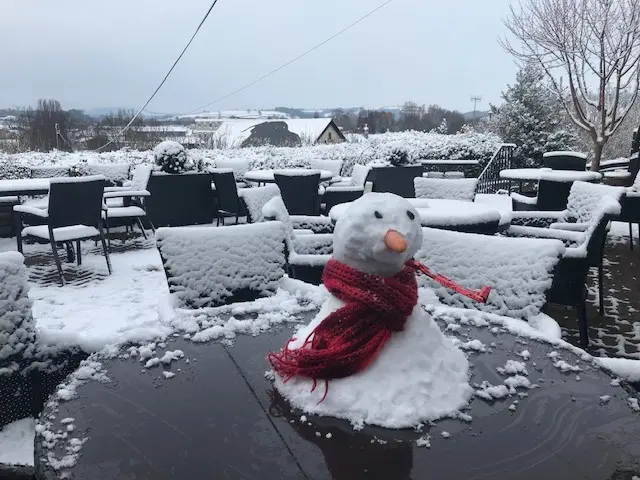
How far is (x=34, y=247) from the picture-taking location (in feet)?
19.3

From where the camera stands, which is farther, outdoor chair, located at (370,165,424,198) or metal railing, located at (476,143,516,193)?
metal railing, located at (476,143,516,193)

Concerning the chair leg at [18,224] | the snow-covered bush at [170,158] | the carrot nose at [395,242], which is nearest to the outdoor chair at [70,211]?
the chair leg at [18,224]

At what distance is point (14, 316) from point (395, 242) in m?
1.31

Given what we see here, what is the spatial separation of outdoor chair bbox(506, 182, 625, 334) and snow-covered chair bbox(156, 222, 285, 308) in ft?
5.64

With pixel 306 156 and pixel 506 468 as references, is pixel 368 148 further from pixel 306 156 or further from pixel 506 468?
pixel 506 468

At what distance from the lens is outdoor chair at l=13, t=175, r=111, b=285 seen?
13.4 ft

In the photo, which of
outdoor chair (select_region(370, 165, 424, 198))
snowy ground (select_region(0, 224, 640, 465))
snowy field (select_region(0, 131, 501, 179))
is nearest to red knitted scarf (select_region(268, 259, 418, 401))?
snowy ground (select_region(0, 224, 640, 465))

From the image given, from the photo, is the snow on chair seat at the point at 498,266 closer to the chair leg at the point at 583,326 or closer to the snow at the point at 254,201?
the chair leg at the point at 583,326

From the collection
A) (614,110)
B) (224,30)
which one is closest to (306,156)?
(224,30)

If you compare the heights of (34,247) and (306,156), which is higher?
(306,156)

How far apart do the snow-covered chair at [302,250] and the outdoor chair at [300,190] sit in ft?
9.11

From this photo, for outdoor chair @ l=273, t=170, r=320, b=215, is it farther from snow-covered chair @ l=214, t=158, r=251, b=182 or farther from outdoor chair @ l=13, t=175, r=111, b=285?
snow-covered chair @ l=214, t=158, r=251, b=182

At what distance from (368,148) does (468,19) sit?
467cm

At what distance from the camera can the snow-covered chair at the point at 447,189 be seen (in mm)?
4598
